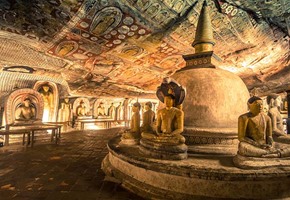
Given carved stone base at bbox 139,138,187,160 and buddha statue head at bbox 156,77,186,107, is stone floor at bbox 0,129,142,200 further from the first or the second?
buddha statue head at bbox 156,77,186,107

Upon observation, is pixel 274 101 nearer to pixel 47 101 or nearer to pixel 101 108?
pixel 47 101

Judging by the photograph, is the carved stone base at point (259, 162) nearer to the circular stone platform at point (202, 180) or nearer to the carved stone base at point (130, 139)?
the circular stone platform at point (202, 180)

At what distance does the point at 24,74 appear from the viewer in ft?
29.4

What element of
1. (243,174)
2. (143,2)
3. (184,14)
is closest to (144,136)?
(243,174)

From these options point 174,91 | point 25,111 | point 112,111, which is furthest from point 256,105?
point 112,111

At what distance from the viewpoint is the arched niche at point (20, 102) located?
27.9 feet

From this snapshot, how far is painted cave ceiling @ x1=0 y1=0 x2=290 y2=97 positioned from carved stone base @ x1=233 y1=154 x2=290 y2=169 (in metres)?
4.73

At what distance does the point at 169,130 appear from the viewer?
3.64m

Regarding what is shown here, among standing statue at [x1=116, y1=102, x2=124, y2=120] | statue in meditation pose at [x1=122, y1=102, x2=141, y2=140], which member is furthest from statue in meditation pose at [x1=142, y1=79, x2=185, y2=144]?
standing statue at [x1=116, y1=102, x2=124, y2=120]

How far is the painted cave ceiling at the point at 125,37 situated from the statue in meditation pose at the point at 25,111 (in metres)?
1.81

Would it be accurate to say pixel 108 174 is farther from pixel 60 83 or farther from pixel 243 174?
pixel 60 83

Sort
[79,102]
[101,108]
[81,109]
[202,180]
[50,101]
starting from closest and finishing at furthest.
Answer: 1. [202,180]
2. [50,101]
3. [81,109]
4. [79,102]
5. [101,108]

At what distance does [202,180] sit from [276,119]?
3.50 metres

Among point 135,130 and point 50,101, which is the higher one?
point 50,101
